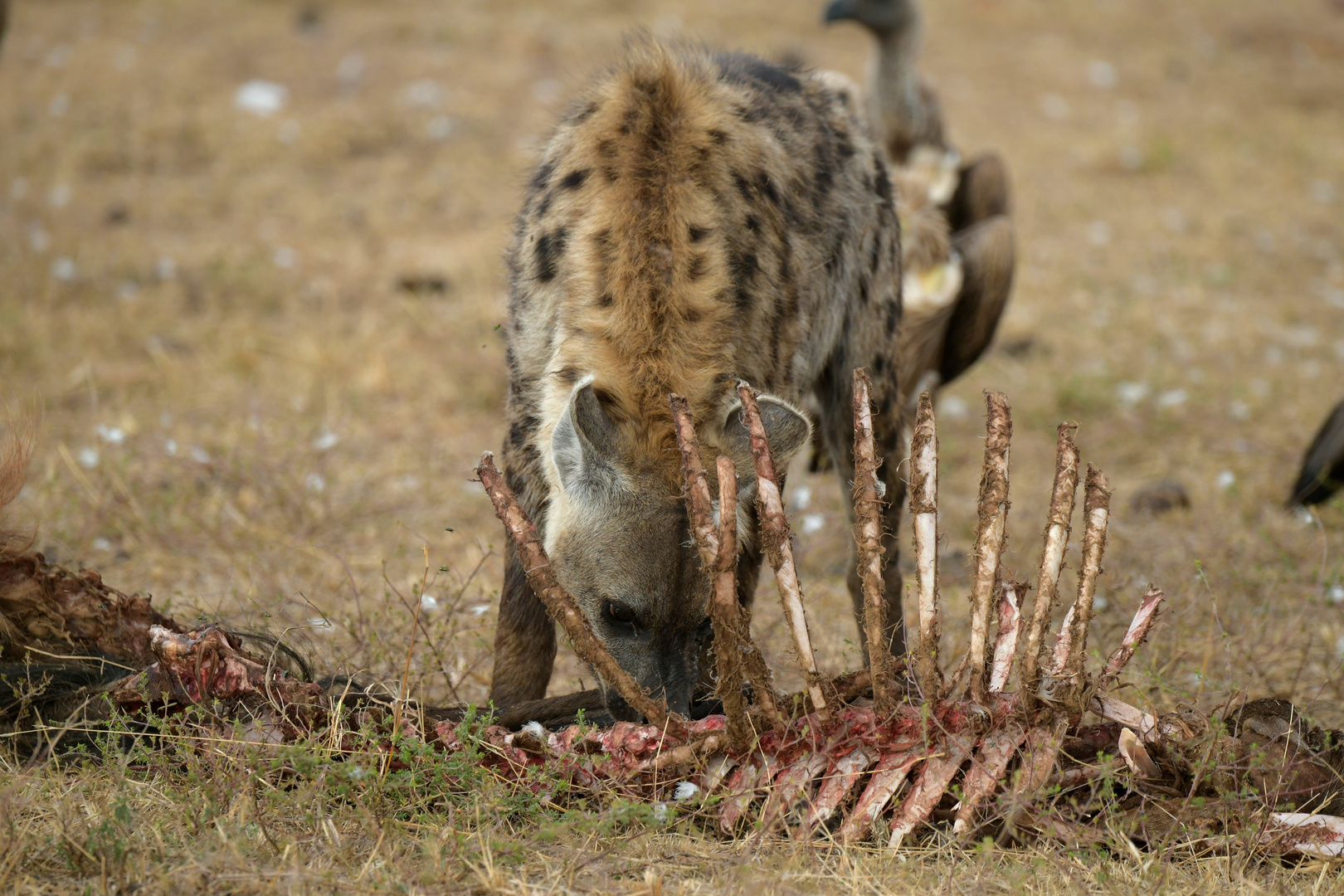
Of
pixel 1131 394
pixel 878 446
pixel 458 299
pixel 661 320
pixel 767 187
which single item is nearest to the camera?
pixel 661 320

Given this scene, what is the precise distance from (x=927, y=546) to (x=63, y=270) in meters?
6.15

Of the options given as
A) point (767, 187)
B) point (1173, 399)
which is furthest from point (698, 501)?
point (1173, 399)

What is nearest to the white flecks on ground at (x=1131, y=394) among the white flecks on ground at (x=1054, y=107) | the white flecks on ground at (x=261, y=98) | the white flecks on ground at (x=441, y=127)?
the white flecks on ground at (x=1054, y=107)

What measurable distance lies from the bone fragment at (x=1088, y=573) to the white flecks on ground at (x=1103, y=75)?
11095 mm

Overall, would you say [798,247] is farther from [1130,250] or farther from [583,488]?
[1130,250]

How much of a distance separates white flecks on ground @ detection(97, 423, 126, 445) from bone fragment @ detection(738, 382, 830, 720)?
10.3ft

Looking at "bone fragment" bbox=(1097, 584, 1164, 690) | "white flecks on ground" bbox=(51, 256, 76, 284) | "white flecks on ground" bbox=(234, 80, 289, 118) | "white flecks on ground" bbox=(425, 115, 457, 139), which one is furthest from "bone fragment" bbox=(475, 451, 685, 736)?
"white flecks on ground" bbox=(234, 80, 289, 118)

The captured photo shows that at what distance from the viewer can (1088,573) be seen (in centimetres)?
257

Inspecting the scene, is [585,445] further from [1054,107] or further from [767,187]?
[1054,107]

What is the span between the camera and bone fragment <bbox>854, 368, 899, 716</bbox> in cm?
255

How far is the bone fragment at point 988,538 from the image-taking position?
102 inches

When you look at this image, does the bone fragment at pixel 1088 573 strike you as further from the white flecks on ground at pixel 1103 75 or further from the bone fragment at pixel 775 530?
the white flecks on ground at pixel 1103 75

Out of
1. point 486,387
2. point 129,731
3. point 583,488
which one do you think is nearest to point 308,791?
point 129,731

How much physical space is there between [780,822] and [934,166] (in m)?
4.62
